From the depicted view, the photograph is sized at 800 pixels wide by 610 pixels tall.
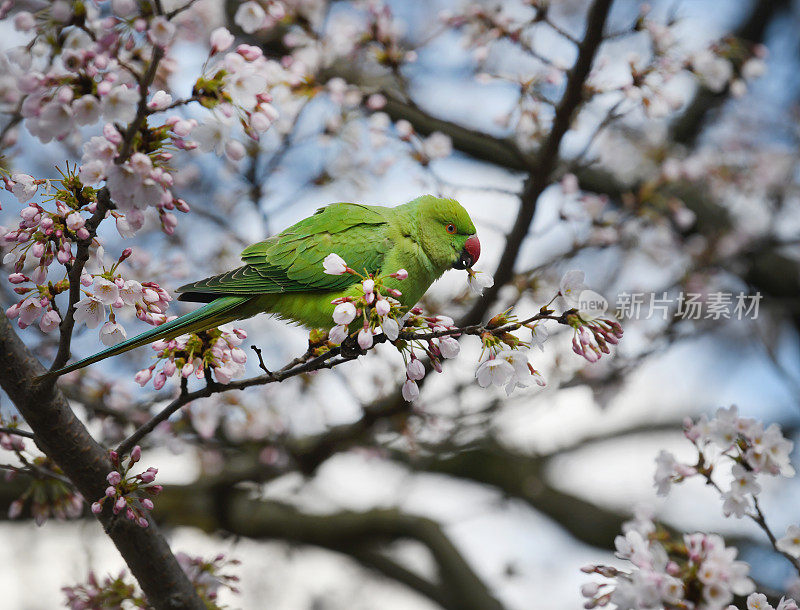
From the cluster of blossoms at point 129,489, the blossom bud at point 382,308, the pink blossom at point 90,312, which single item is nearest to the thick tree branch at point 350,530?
the cluster of blossoms at point 129,489

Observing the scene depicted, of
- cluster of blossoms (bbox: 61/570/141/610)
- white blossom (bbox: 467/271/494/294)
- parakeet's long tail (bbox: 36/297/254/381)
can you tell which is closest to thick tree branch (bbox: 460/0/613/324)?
white blossom (bbox: 467/271/494/294)

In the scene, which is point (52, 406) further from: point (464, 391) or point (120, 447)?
point (464, 391)

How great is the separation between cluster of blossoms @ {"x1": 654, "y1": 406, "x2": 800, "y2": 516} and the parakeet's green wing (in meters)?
1.25

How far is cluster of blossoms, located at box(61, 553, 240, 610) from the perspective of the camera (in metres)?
2.34

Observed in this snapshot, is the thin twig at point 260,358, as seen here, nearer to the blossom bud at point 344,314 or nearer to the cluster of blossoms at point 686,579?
the blossom bud at point 344,314

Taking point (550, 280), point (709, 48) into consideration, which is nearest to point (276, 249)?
point (550, 280)

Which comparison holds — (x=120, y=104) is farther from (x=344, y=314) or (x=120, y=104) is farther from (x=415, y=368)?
(x=415, y=368)

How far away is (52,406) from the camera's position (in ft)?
6.37

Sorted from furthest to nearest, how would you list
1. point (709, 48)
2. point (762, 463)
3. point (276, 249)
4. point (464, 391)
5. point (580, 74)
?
point (464, 391) → point (709, 48) → point (580, 74) → point (276, 249) → point (762, 463)

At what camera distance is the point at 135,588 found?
239 centimetres

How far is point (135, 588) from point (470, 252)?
1828 mm

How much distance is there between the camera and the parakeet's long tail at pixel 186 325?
1871 mm

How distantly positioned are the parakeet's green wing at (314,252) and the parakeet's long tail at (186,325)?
111mm

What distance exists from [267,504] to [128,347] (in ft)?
9.50
